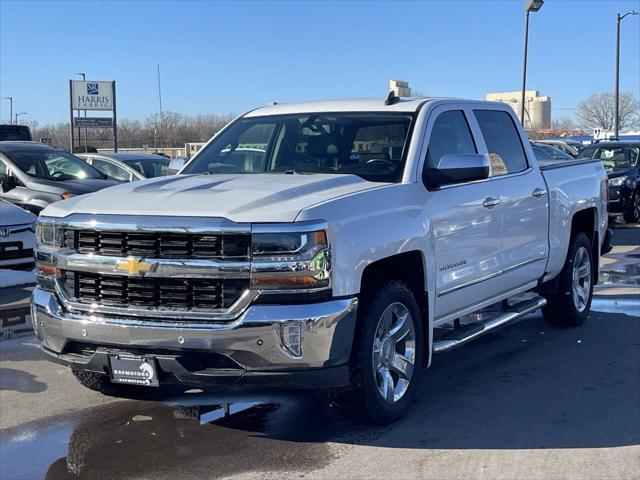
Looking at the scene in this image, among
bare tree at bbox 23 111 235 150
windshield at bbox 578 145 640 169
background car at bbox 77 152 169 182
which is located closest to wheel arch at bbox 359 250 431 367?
background car at bbox 77 152 169 182

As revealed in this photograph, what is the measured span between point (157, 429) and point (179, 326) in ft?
3.35

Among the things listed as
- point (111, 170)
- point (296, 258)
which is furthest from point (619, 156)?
point (296, 258)

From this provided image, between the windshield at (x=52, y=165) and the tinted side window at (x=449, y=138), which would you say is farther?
the windshield at (x=52, y=165)

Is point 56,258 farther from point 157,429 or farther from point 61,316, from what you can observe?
point 157,429

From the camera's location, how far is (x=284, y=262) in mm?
4262

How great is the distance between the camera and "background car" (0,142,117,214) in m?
13.1

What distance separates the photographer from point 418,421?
513cm

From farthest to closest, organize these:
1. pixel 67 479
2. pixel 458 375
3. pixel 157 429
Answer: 1. pixel 458 375
2. pixel 157 429
3. pixel 67 479

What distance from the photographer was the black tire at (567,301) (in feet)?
25.3

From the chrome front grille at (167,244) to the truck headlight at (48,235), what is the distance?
209mm

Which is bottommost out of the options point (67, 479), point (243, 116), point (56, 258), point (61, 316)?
point (67, 479)

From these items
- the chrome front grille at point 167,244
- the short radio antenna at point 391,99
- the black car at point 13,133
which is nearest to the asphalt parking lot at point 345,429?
the chrome front grille at point 167,244

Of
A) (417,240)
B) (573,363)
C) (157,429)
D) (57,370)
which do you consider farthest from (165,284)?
(573,363)

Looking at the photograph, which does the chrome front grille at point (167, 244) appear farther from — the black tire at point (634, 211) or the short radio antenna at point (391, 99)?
the black tire at point (634, 211)
